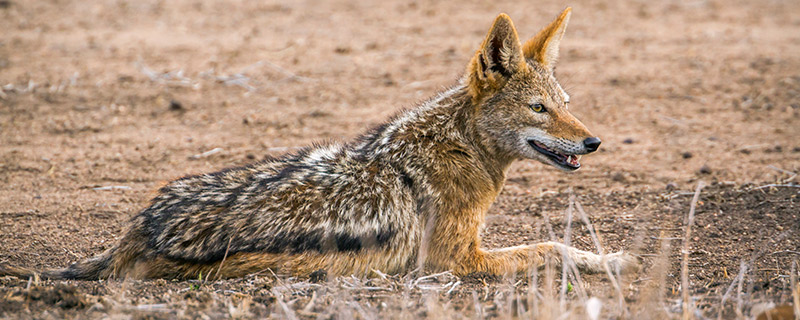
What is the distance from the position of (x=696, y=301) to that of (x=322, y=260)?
2.42m

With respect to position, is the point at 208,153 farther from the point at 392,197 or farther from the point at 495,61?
the point at 495,61

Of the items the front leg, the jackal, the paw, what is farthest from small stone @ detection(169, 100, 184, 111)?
the paw

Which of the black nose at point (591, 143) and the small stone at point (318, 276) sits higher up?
the black nose at point (591, 143)

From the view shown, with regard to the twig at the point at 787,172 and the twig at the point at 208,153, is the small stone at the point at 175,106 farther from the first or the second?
the twig at the point at 787,172

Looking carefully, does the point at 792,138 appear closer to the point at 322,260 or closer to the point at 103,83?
the point at 322,260

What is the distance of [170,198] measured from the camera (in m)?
5.12

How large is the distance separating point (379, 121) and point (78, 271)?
4.85 m

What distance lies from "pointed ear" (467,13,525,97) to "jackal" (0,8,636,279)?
10 mm

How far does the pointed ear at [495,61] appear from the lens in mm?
5766

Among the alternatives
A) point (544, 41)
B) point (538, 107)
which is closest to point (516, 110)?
point (538, 107)

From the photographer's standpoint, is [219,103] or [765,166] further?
[219,103]

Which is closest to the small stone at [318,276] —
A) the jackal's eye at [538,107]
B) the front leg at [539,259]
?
the front leg at [539,259]

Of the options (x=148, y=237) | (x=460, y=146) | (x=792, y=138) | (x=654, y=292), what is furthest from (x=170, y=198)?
(x=792, y=138)

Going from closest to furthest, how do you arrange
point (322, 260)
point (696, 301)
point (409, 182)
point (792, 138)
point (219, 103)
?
point (696, 301)
point (322, 260)
point (409, 182)
point (792, 138)
point (219, 103)
